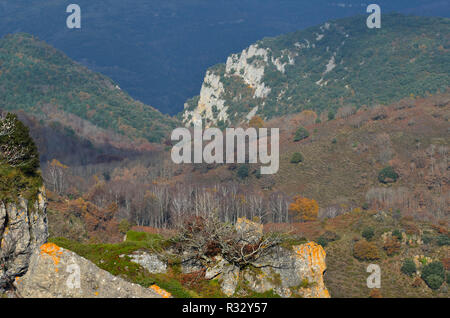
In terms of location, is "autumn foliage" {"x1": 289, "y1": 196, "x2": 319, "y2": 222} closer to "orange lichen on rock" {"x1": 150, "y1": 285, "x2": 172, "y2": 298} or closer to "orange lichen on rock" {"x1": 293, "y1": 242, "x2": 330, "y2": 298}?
"orange lichen on rock" {"x1": 293, "y1": 242, "x2": 330, "y2": 298}

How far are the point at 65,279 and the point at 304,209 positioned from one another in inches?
3152

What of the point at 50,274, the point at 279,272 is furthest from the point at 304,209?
the point at 50,274

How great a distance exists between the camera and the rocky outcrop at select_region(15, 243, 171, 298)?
61.7 ft

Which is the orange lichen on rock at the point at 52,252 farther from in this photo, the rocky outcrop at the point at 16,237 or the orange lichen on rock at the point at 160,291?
the orange lichen on rock at the point at 160,291

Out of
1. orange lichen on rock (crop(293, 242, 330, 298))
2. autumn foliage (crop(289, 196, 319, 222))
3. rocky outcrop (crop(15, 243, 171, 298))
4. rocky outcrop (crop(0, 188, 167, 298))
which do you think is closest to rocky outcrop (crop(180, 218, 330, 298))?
orange lichen on rock (crop(293, 242, 330, 298))

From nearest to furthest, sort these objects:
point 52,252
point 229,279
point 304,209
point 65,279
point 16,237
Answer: point 65,279 < point 52,252 < point 16,237 < point 229,279 < point 304,209

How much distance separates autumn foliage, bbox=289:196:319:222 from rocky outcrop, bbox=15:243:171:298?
7421 centimetres

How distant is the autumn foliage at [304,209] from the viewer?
93.1 metres

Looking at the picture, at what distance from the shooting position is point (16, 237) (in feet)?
73.0

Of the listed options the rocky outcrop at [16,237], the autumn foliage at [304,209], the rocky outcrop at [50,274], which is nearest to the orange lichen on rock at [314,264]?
the rocky outcrop at [50,274]

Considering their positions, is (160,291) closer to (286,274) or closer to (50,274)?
(50,274)

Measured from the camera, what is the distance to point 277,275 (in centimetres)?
2627

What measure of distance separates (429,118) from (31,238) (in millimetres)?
123272
